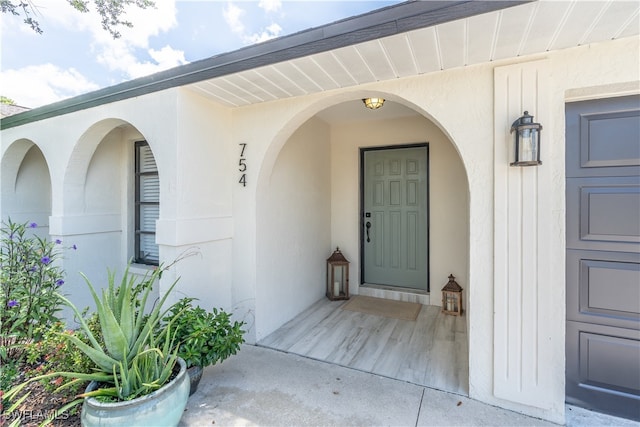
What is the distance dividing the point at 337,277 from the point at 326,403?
246 centimetres

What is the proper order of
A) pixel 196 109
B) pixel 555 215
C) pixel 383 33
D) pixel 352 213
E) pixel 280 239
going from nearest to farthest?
pixel 383 33, pixel 555 215, pixel 196 109, pixel 280 239, pixel 352 213

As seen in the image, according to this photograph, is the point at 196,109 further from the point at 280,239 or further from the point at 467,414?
the point at 467,414

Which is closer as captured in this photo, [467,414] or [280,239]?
[467,414]

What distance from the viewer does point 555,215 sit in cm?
186

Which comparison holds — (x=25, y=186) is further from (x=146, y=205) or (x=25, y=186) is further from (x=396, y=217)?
(x=396, y=217)

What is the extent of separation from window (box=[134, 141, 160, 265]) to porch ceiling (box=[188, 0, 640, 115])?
1.92m

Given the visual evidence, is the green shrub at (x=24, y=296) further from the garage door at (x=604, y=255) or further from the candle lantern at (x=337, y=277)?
the garage door at (x=604, y=255)

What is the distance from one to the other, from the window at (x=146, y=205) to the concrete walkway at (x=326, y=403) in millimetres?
2252

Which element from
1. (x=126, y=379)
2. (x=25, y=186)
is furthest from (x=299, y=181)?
(x=25, y=186)

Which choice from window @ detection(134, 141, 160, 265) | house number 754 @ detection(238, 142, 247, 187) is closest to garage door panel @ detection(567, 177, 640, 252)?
house number 754 @ detection(238, 142, 247, 187)

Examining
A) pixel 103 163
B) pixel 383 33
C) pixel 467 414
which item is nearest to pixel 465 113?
pixel 383 33

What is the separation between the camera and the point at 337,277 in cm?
446

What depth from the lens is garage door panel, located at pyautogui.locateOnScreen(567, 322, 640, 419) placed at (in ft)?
5.93

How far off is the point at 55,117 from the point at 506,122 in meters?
4.84
